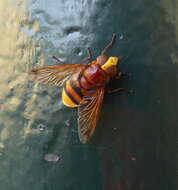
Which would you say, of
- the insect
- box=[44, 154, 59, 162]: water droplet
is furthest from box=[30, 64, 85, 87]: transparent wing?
box=[44, 154, 59, 162]: water droplet

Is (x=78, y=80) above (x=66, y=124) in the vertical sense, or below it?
above

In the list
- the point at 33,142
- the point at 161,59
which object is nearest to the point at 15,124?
the point at 33,142

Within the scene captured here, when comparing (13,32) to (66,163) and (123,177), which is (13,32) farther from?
(123,177)

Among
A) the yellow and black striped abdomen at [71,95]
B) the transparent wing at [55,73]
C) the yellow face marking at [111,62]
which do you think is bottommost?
the yellow and black striped abdomen at [71,95]

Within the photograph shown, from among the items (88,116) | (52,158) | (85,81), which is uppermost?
(85,81)

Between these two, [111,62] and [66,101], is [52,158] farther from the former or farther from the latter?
[111,62]

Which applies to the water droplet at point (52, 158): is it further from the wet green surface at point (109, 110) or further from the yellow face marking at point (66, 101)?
the yellow face marking at point (66, 101)

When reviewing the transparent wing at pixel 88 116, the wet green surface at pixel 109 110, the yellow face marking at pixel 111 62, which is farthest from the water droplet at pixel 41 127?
the yellow face marking at pixel 111 62

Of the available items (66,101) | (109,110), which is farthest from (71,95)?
(109,110)
